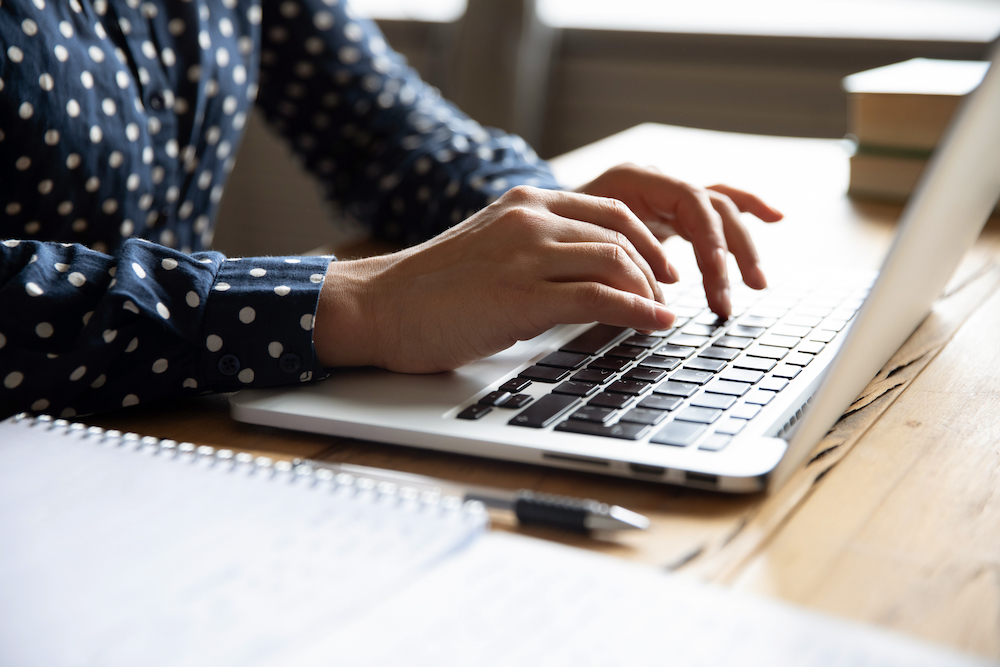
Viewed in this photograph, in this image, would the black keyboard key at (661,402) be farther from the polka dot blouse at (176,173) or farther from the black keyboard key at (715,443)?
the polka dot blouse at (176,173)

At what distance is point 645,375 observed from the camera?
49 cm

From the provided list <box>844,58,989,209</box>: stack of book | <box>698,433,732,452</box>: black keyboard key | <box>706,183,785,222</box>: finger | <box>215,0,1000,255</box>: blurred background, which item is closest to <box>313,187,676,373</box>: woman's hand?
<box>698,433,732,452</box>: black keyboard key

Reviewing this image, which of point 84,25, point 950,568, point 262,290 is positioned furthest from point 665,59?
point 950,568

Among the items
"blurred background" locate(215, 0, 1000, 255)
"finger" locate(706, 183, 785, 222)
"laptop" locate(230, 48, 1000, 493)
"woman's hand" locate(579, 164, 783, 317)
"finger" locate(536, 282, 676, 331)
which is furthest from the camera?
"blurred background" locate(215, 0, 1000, 255)

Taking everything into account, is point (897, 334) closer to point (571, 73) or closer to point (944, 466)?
point (944, 466)

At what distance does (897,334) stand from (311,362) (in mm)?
373

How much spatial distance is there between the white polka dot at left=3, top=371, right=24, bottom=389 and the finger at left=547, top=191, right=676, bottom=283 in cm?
33

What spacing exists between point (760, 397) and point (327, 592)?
0.25 meters

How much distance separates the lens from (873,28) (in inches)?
79.0

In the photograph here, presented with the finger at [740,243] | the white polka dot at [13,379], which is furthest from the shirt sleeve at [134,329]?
the finger at [740,243]

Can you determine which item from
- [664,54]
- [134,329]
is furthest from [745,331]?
[664,54]

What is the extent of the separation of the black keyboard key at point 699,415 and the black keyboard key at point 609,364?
0.08 metres

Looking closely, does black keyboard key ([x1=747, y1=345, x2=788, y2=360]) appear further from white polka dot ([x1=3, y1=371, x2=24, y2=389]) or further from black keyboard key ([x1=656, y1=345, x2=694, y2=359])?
white polka dot ([x1=3, y1=371, x2=24, y2=389])

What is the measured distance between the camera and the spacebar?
1.41ft
